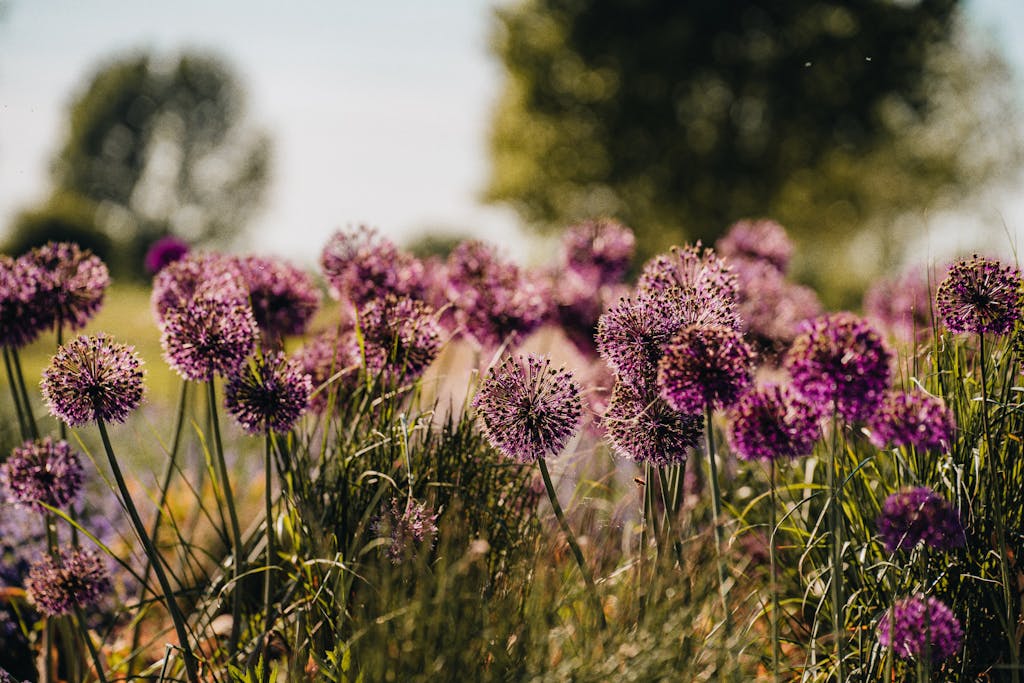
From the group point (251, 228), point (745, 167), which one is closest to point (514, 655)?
point (745, 167)


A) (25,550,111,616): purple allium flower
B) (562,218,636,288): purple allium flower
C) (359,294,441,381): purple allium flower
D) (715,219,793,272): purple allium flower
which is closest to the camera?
(25,550,111,616): purple allium flower

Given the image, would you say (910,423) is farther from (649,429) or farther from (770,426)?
(649,429)

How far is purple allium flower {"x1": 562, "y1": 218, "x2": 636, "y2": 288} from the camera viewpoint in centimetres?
365

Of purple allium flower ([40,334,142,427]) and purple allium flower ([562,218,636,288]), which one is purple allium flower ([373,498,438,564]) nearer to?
purple allium flower ([40,334,142,427])

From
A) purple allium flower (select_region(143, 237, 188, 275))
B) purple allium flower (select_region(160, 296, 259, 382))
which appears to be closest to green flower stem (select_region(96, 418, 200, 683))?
purple allium flower (select_region(160, 296, 259, 382))

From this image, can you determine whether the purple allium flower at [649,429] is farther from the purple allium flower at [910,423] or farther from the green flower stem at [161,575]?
the green flower stem at [161,575]

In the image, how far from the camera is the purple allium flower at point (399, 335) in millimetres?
2578

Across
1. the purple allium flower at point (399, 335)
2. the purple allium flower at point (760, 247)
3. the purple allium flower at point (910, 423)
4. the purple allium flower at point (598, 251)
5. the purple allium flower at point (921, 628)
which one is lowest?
the purple allium flower at point (921, 628)

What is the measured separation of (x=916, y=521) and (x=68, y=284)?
267 cm

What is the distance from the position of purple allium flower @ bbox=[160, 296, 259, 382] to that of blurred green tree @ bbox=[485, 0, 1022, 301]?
18.2m

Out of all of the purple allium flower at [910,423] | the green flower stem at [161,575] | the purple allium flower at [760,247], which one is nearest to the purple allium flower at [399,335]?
the green flower stem at [161,575]

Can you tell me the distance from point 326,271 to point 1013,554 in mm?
2394

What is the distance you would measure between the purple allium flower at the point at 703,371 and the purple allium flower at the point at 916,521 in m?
0.43

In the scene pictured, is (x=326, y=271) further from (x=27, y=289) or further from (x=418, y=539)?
(x=418, y=539)
